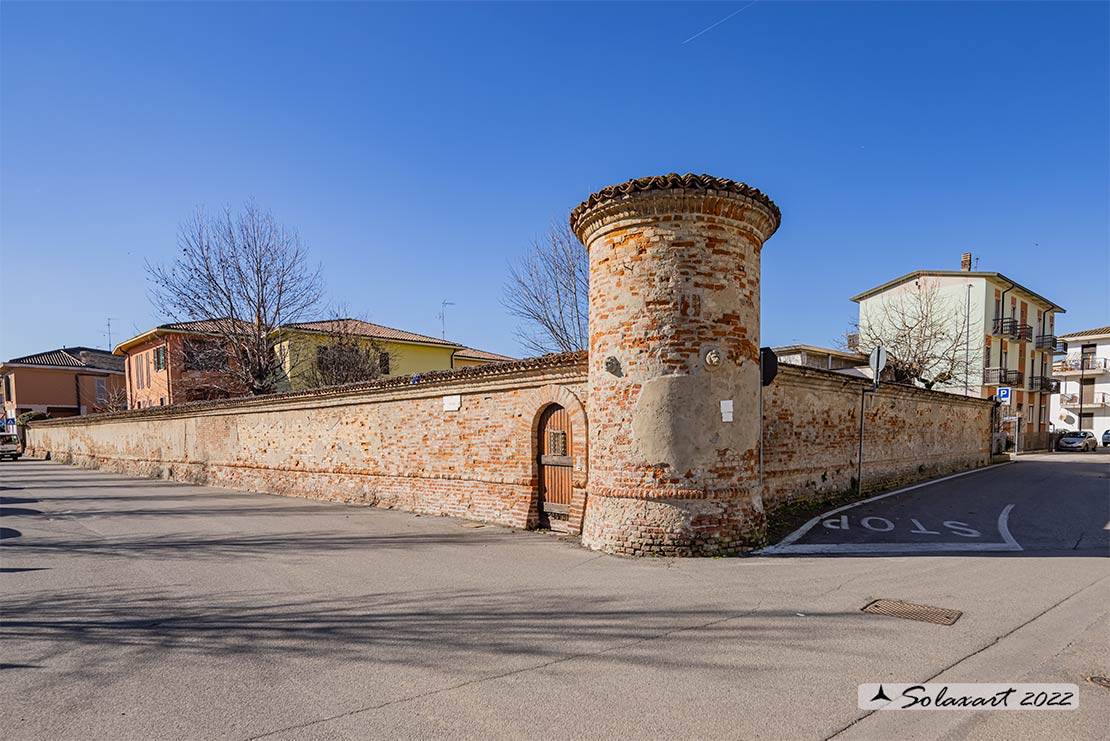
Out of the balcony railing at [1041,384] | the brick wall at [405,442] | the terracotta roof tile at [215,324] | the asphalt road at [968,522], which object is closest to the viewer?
the asphalt road at [968,522]

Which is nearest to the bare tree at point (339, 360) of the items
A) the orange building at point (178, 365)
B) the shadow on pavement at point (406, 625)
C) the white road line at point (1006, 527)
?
the orange building at point (178, 365)

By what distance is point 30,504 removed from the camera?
48.4 ft

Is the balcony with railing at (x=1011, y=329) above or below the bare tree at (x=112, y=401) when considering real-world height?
above

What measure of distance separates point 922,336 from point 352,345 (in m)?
26.2

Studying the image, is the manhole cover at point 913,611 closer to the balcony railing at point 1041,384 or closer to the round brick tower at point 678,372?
the round brick tower at point 678,372

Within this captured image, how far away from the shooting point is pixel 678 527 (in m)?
7.38

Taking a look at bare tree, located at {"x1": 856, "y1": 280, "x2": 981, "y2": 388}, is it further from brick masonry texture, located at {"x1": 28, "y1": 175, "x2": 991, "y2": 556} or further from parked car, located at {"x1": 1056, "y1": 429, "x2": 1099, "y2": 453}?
brick masonry texture, located at {"x1": 28, "y1": 175, "x2": 991, "y2": 556}

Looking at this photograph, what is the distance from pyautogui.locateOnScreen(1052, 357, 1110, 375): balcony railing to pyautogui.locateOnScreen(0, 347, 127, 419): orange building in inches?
3007

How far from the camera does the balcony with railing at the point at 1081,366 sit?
4572 cm

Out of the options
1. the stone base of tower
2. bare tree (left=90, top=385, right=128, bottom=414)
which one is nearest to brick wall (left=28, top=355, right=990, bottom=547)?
the stone base of tower

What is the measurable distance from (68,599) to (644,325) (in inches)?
288

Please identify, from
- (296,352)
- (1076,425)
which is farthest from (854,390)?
(1076,425)

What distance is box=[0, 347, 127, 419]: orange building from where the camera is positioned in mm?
46375

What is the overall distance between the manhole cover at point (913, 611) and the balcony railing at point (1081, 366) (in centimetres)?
5400
